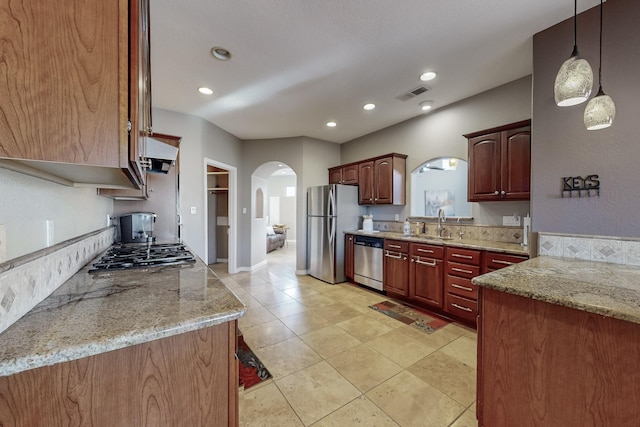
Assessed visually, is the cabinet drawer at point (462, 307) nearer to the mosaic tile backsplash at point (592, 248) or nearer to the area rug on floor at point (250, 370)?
the mosaic tile backsplash at point (592, 248)

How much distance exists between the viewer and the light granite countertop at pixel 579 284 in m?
0.99

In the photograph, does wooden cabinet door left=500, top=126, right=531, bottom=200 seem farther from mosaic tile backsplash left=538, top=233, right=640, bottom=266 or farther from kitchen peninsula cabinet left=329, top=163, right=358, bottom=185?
kitchen peninsula cabinet left=329, top=163, right=358, bottom=185

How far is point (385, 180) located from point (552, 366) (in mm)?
3086

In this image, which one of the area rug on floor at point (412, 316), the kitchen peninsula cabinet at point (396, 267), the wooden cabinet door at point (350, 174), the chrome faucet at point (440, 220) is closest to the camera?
the area rug on floor at point (412, 316)

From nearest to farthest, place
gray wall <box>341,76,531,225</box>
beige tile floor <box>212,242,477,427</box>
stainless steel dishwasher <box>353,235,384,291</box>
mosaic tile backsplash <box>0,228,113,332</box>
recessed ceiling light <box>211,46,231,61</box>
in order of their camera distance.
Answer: mosaic tile backsplash <box>0,228,113,332</box> → beige tile floor <box>212,242,477,427</box> → recessed ceiling light <box>211,46,231,61</box> → gray wall <box>341,76,531,225</box> → stainless steel dishwasher <box>353,235,384,291</box>

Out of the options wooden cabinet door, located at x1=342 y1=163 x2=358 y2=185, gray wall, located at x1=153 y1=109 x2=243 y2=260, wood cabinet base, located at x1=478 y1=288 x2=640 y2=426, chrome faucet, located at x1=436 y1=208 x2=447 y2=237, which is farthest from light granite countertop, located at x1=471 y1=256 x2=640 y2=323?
gray wall, located at x1=153 y1=109 x2=243 y2=260

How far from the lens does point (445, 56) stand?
2.32m

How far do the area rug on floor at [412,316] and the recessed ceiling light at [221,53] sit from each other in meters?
3.22

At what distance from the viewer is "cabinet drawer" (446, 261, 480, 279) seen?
2.57m

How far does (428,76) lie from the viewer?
105 inches

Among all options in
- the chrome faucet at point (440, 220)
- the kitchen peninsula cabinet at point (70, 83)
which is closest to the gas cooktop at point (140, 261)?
the kitchen peninsula cabinet at point (70, 83)

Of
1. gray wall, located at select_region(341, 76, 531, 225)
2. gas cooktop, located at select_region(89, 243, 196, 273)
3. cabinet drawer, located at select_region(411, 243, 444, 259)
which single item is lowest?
cabinet drawer, located at select_region(411, 243, 444, 259)

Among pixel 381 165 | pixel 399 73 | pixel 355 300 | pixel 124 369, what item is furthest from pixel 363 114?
pixel 124 369

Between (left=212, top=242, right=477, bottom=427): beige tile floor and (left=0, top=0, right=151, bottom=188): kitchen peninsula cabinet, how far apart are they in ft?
5.39
